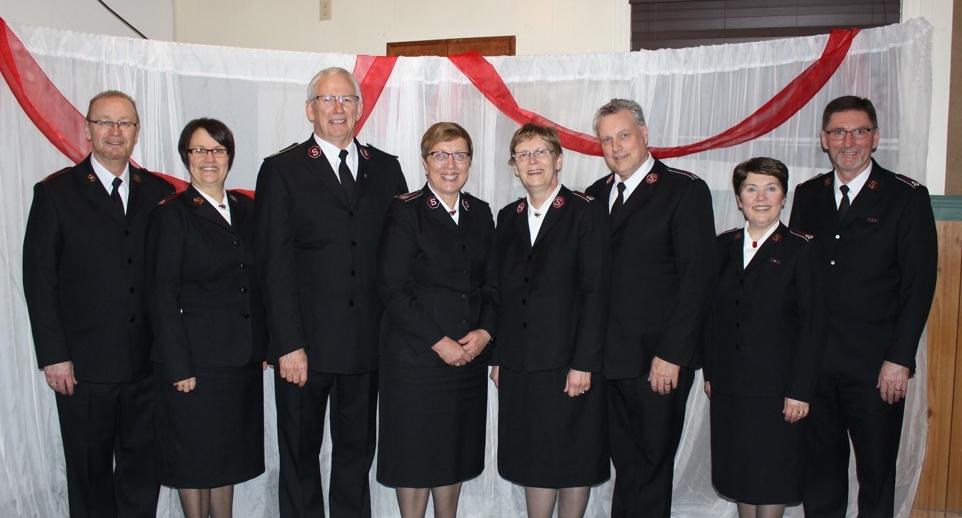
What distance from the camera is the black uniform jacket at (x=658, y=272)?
2.39 m

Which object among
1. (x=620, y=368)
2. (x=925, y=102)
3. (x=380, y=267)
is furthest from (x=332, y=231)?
(x=925, y=102)

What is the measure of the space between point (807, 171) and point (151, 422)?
2625 mm

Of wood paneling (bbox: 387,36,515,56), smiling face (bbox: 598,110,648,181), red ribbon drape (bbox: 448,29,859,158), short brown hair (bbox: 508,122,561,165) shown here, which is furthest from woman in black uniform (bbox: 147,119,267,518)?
wood paneling (bbox: 387,36,515,56)

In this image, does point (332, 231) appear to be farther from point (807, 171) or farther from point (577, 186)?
point (807, 171)

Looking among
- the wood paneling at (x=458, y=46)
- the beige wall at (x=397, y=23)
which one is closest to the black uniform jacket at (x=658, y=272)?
the beige wall at (x=397, y=23)

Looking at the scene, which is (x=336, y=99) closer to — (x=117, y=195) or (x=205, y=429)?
(x=117, y=195)

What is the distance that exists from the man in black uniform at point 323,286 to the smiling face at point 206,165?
145 millimetres

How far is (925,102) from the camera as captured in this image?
2832 millimetres

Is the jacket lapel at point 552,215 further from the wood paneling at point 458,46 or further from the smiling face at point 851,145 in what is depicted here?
the wood paneling at point 458,46

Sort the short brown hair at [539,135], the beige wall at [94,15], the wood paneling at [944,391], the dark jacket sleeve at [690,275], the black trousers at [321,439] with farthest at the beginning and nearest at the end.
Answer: the beige wall at [94,15]
the wood paneling at [944,391]
the black trousers at [321,439]
the short brown hair at [539,135]
the dark jacket sleeve at [690,275]

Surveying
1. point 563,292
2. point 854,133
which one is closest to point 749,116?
point 854,133

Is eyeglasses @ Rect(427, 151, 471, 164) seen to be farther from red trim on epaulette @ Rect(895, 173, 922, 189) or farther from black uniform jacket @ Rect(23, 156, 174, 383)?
red trim on epaulette @ Rect(895, 173, 922, 189)

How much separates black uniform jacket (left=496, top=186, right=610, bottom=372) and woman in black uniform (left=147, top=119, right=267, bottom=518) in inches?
34.7

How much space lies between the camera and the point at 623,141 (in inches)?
98.2
